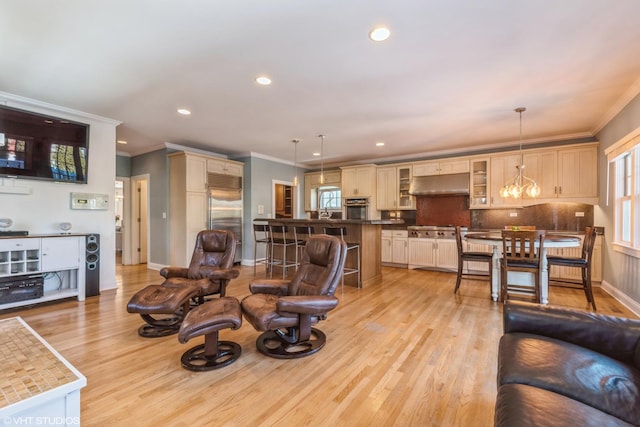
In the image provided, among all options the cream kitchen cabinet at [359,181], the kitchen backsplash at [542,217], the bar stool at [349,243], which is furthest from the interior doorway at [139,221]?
the kitchen backsplash at [542,217]

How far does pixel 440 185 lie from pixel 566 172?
206 cm

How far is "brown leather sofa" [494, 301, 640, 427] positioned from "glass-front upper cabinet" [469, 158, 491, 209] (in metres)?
4.62

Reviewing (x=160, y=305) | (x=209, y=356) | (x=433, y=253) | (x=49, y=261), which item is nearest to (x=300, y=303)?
(x=209, y=356)

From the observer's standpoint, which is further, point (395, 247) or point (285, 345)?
point (395, 247)

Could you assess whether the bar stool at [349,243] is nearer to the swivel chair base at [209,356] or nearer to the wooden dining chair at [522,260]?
the wooden dining chair at [522,260]

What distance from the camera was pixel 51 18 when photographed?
7.21ft

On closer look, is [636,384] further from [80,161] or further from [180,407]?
[80,161]

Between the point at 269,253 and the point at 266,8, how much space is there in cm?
438

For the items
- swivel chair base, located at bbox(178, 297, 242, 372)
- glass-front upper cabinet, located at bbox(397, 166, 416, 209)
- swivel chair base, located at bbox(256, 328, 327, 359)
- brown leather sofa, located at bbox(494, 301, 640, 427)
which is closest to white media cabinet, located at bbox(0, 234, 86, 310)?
swivel chair base, located at bbox(178, 297, 242, 372)

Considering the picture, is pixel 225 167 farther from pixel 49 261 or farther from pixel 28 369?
pixel 28 369

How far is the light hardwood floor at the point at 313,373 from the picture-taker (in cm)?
175

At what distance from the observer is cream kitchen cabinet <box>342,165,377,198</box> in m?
7.11

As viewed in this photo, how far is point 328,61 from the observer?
2775mm

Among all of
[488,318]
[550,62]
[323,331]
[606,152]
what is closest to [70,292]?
[323,331]
